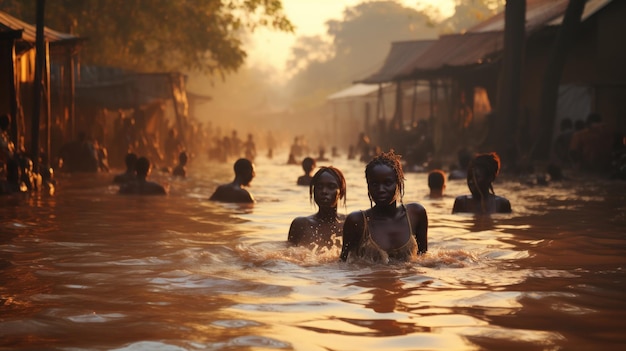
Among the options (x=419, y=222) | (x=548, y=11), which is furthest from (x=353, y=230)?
(x=548, y=11)

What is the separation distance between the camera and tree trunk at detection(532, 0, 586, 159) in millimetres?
23875

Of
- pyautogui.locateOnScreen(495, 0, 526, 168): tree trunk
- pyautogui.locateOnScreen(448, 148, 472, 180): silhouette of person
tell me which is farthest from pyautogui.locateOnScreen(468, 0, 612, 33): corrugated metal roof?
pyautogui.locateOnScreen(448, 148, 472, 180): silhouette of person

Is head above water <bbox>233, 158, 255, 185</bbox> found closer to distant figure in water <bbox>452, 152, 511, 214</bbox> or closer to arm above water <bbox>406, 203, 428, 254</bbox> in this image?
distant figure in water <bbox>452, 152, 511, 214</bbox>

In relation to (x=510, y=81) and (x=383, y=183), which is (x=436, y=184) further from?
(x=383, y=183)

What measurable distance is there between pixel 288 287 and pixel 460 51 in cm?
2471

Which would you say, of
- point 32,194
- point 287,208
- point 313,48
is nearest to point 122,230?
point 287,208

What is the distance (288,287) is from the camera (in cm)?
742

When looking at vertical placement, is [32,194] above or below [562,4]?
below

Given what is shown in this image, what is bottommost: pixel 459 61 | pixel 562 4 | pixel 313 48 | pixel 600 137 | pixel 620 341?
pixel 620 341

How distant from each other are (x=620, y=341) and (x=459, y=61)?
24.1 m

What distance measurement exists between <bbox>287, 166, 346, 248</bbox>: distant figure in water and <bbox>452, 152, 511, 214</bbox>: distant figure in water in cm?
296

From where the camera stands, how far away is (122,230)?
1167cm

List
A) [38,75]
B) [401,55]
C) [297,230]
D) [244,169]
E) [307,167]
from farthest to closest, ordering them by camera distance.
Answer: [401,55] → [307,167] → [38,75] → [244,169] → [297,230]

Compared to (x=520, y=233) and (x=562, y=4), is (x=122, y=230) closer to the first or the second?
(x=520, y=233)
